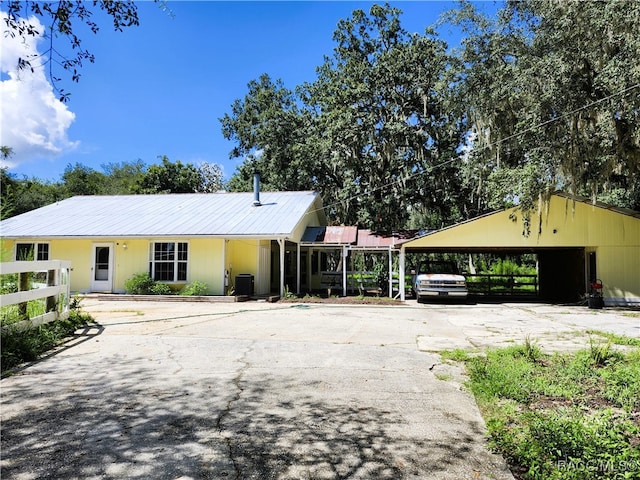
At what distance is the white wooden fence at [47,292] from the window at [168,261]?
9558 mm

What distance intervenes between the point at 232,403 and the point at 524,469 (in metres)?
2.83

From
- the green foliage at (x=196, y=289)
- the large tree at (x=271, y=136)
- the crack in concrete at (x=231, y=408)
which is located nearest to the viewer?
the crack in concrete at (x=231, y=408)

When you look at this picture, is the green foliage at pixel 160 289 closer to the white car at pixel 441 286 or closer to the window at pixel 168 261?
the window at pixel 168 261

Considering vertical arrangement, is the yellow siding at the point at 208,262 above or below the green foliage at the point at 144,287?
above

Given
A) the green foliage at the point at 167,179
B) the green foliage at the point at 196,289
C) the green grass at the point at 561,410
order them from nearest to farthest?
1. the green grass at the point at 561,410
2. the green foliage at the point at 196,289
3. the green foliage at the point at 167,179

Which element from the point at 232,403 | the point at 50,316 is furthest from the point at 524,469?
the point at 50,316

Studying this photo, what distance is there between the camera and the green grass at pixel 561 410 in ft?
10.2

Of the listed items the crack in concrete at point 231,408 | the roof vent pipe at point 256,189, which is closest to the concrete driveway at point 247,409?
the crack in concrete at point 231,408

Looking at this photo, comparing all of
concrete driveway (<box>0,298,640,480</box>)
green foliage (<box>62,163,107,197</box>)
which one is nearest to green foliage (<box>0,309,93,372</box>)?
concrete driveway (<box>0,298,640,480</box>)

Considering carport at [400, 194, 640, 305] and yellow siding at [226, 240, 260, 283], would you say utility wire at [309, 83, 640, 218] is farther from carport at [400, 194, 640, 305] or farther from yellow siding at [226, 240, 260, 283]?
yellow siding at [226, 240, 260, 283]

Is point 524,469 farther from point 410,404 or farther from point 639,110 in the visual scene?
point 639,110

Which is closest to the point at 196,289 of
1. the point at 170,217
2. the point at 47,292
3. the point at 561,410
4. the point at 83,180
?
the point at 170,217

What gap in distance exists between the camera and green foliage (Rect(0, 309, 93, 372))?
6117 millimetres

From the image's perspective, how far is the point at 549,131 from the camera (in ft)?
46.2
